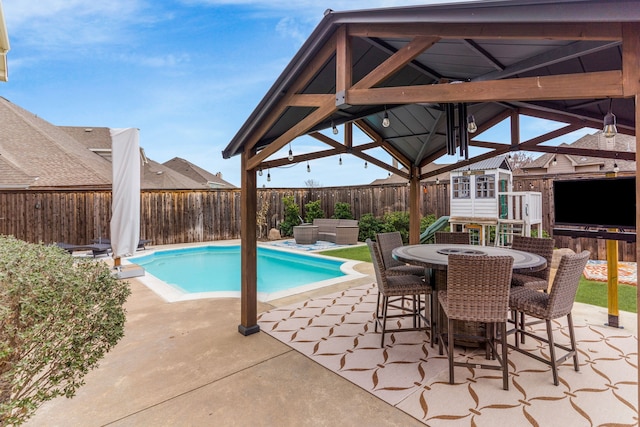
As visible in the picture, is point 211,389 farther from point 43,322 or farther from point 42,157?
point 42,157

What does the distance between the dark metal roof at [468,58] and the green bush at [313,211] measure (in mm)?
7961

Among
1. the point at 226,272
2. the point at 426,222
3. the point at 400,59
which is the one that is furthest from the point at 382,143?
the point at 226,272

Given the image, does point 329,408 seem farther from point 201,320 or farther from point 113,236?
point 113,236

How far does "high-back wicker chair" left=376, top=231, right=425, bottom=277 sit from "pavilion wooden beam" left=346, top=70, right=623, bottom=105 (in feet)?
7.22

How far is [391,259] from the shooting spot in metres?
4.48

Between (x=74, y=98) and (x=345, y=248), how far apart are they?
48.5ft

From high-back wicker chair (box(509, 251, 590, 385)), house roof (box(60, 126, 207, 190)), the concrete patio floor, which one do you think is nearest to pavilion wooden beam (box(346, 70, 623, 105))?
high-back wicker chair (box(509, 251, 590, 385))

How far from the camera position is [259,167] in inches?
151

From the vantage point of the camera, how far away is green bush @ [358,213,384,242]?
11.6m

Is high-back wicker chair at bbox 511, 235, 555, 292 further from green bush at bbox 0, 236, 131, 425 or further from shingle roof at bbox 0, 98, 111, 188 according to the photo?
shingle roof at bbox 0, 98, 111, 188

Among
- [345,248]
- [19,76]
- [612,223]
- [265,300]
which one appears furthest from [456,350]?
[19,76]

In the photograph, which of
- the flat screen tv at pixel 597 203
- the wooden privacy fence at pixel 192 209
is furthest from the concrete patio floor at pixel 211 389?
the wooden privacy fence at pixel 192 209

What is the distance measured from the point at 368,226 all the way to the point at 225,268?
548 centimetres

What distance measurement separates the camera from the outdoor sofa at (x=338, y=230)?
11328mm
